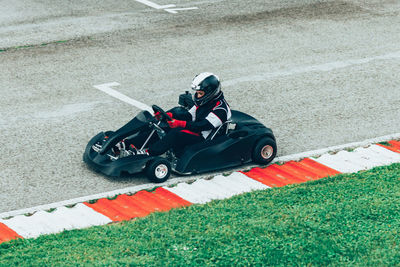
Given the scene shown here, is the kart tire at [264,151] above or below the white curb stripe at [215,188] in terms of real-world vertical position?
above

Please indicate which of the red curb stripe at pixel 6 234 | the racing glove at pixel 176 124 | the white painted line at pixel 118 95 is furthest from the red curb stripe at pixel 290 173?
the red curb stripe at pixel 6 234

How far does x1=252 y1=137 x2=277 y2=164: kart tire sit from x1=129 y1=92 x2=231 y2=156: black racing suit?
0.61m

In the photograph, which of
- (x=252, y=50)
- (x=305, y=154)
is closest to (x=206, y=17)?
(x=252, y=50)

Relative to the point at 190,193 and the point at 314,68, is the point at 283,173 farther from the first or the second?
the point at 314,68

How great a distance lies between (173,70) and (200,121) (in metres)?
4.49

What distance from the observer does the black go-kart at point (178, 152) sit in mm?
9820

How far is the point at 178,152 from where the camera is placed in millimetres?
10195

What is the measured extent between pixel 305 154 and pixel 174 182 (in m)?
2.31

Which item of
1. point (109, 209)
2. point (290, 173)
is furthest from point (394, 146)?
point (109, 209)

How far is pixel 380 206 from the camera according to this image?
8.38 m

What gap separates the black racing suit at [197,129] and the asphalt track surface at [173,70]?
59 cm

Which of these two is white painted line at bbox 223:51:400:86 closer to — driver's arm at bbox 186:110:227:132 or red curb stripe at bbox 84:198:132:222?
driver's arm at bbox 186:110:227:132

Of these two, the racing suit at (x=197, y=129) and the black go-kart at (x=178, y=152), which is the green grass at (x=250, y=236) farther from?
the racing suit at (x=197, y=129)

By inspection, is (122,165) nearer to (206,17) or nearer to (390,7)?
(206,17)
